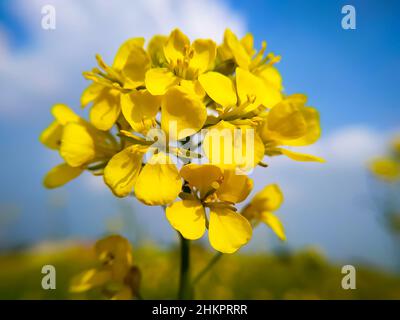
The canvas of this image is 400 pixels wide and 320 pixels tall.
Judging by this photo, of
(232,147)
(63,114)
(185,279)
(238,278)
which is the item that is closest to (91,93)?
(63,114)

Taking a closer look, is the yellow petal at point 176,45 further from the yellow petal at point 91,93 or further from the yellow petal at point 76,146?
the yellow petal at point 76,146

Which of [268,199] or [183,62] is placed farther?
[268,199]

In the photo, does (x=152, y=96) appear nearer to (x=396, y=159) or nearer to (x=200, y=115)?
(x=200, y=115)

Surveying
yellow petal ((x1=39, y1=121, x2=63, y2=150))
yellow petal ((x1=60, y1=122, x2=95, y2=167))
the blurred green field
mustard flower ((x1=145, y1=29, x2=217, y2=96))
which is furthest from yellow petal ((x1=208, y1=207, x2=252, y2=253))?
the blurred green field

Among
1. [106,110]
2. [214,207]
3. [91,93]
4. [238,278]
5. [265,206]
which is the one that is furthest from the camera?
[238,278]

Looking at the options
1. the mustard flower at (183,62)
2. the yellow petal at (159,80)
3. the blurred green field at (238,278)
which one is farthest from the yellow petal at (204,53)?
the blurred green field at (238,278)

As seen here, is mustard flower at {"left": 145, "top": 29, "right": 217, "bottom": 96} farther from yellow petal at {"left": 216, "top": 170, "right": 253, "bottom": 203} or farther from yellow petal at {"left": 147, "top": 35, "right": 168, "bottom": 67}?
yellow petal at {"left": 216, "top": 170, "right": 253, "bottom": 203}

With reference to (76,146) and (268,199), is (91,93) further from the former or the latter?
(268,199)
